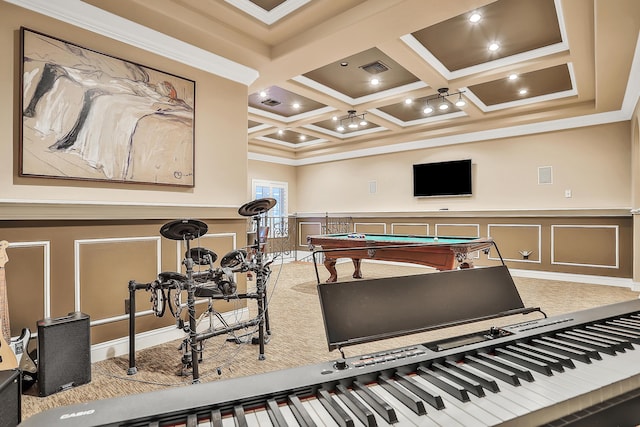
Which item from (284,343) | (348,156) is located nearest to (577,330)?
(284,343)

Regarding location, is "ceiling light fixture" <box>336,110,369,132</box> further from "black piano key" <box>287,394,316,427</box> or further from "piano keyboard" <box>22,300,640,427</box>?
"black piano key" <box>287,394,316,427</box>

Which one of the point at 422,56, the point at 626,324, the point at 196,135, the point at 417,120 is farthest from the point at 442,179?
the point at 626,324

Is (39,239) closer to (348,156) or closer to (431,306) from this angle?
(431,306)

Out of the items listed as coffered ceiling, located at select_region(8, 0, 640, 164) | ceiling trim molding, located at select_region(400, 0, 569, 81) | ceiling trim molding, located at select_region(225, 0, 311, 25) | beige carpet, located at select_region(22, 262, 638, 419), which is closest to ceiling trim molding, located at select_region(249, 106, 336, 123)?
coffered ceiling, located at select_region(8, 0, 640, 164)

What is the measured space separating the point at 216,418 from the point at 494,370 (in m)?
0.65

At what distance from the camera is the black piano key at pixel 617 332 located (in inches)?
41.1

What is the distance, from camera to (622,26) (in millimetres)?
2973

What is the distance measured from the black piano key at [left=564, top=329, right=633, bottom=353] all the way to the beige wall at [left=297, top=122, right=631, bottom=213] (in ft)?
19.5

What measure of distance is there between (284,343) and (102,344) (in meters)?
1.46

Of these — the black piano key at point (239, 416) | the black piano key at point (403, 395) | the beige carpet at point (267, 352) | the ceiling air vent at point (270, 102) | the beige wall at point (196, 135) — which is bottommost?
the beige carpet at point (267, 352)

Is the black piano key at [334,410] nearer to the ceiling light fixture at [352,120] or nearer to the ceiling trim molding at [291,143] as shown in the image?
the ceiling light fixture at [352,120]

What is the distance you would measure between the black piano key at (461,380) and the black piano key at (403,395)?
12 centimetres

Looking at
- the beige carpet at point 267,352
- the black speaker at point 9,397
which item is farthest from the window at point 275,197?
the black speaker at point 9,397

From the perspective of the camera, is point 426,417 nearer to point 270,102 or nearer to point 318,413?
point 318,413
